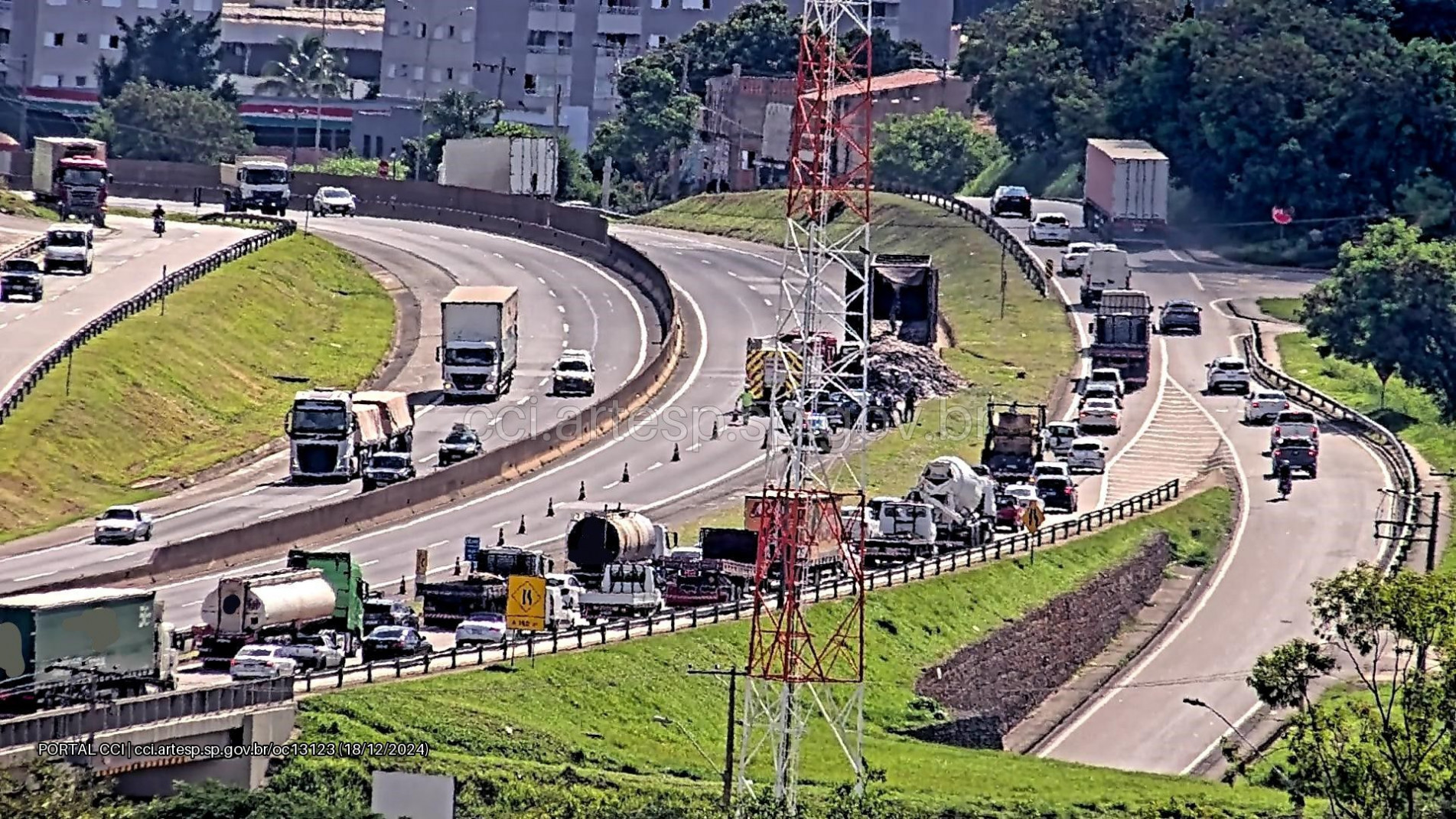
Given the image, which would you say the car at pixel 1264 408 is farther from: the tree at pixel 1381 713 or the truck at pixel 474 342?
the tree at pixel 1381 713

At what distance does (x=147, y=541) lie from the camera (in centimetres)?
9638

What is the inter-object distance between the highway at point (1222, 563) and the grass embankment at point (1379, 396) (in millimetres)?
2585

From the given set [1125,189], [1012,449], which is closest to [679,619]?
[1012,449]

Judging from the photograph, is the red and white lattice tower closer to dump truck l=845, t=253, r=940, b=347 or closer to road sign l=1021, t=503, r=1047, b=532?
road sign l=1021, t=503, r=1047, b=532

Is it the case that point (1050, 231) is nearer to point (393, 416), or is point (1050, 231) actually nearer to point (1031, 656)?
point (393, 416)

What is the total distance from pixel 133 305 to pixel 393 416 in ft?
83.2

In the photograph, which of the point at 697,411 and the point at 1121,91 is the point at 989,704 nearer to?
the point at 697,411

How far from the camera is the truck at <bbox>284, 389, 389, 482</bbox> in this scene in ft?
348

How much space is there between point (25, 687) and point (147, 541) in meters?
33.6

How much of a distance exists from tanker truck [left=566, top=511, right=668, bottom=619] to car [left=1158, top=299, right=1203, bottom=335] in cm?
5244

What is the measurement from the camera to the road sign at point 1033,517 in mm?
99438

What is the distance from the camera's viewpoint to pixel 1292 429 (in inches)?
4520

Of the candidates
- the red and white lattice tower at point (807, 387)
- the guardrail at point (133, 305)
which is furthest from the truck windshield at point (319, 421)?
the red and white lattice tower at point (807, 387)

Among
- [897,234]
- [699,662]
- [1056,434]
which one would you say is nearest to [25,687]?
[699,662]
